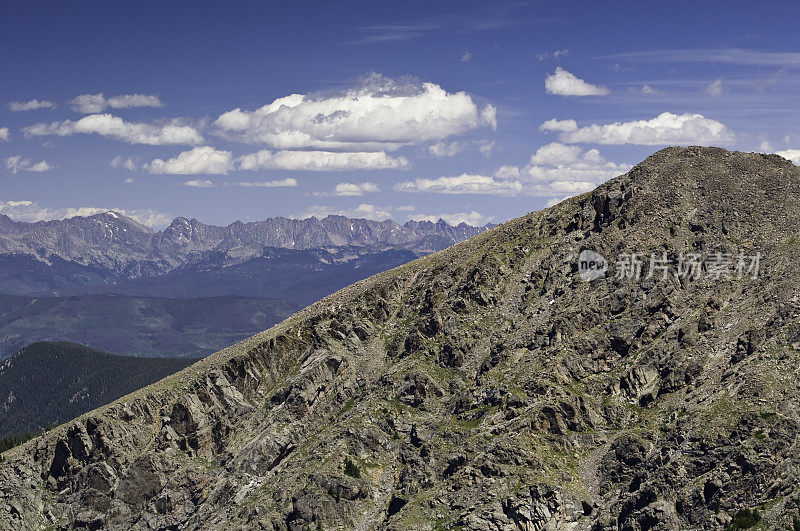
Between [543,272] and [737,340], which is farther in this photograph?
[543,272]

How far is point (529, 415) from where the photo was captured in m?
156

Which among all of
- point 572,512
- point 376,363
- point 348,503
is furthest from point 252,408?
point 572,512

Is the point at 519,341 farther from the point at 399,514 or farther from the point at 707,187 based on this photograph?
the point at 707,187

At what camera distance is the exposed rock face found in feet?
443

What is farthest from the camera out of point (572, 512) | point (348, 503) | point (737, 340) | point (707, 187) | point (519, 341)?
point (707, 187)

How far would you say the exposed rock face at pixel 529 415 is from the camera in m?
135

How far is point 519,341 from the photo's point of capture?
17675 centimetres

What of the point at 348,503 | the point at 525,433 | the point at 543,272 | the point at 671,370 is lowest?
the point at 348,503

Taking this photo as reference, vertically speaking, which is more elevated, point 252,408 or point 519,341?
point 519,341

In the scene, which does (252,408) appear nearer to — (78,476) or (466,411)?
(78,476)

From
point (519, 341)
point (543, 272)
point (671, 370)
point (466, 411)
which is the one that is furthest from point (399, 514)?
point (543, 272)

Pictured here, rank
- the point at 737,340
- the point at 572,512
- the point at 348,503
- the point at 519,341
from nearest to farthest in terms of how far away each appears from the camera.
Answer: the point at 572,512, the point at 737,340, the point at 348,503, the point at 519,341

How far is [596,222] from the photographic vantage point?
198 metres

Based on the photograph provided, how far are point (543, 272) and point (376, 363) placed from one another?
159ft
